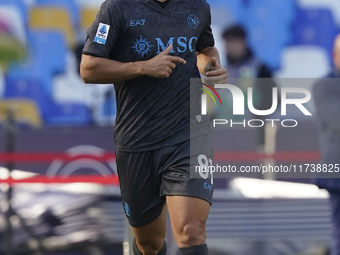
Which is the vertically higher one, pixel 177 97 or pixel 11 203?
pixel 177 97

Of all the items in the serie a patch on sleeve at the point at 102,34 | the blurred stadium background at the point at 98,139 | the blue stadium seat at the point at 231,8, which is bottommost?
the blurred stadium background at the point at 98,139

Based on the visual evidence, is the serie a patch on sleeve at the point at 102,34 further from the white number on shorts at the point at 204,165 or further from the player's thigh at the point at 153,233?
the player's thigh at the point at 153,233

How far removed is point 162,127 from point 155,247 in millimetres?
900

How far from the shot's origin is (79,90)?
7102 mm

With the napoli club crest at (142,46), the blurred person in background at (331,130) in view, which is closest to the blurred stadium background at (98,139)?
the blurred person in background at (331,130)

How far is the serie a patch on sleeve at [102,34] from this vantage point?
300 cm

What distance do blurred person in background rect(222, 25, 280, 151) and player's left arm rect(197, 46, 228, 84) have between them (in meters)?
3.57

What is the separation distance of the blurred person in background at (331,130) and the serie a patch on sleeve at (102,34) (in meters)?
1.89

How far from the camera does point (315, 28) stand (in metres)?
7.51

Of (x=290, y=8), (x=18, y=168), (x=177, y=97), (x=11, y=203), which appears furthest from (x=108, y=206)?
(x=290, y=8)

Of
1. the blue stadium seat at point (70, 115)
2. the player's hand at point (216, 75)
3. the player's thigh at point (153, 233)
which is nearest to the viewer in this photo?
the player's hand at point (216, 75)

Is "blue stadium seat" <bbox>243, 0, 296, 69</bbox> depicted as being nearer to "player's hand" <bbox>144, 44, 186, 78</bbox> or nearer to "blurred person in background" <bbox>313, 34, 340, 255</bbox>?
"blurred person in background" <bbox>313, 34, 340, 255</bbox>

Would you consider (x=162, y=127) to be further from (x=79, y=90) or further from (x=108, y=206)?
(x=79, y=90)

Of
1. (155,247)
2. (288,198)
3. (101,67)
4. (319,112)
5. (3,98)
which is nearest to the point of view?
(101,67)
